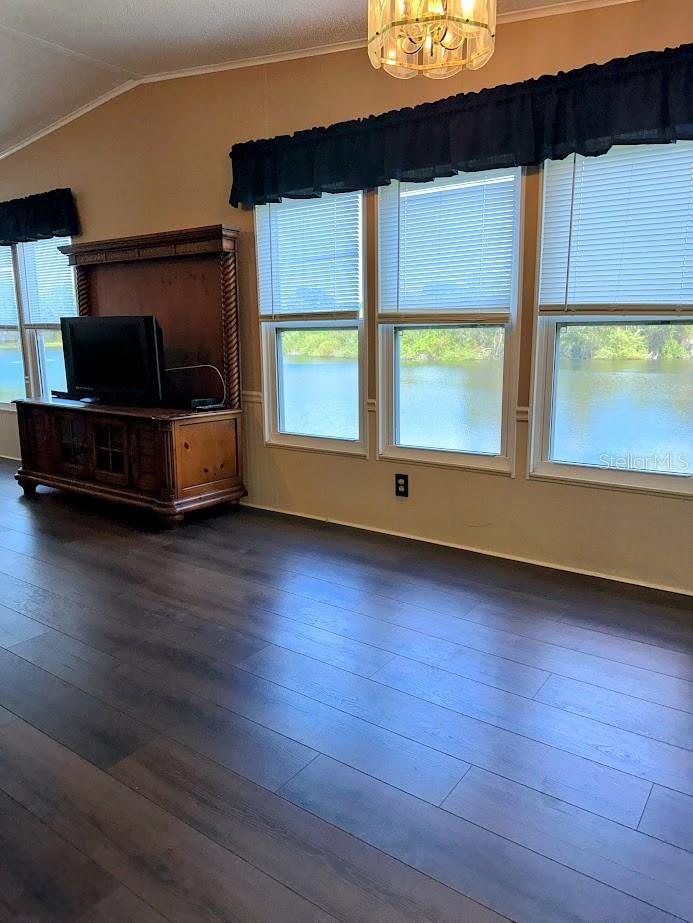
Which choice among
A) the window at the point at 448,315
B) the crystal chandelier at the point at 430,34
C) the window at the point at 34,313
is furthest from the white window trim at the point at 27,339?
the crystal chandelier at the point at 430,34

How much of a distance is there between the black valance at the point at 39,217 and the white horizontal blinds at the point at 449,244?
292cm

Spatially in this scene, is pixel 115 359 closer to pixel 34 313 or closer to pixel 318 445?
pixel 318 445

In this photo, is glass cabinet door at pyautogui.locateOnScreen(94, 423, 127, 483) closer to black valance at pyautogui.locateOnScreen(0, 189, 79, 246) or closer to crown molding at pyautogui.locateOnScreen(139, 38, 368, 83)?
black valance at pyautogui.locateOnScreen(0, 189, 79, 246)

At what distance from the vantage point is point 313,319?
397 centimetres

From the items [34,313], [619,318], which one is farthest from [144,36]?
[619,318]

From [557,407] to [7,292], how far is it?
5.30 m

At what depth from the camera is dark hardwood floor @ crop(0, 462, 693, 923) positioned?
143 centimetres

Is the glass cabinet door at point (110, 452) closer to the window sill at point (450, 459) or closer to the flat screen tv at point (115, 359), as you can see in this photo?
the flat screen tv at point (115, 359)

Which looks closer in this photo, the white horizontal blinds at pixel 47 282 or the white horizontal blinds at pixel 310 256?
the white horizontal blinds at pixel 310 256

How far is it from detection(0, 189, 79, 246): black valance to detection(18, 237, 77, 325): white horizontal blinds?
0.43 feet

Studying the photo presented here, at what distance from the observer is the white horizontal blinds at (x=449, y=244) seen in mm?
3217

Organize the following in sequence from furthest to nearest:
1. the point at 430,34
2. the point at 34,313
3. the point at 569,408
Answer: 1. the point at 34,313
2. the point at 569,408
3. the point at 430,34

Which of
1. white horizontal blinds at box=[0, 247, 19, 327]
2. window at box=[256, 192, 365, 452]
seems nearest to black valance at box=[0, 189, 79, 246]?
white horizontal blinds at box=[0, 247, 19, 327]

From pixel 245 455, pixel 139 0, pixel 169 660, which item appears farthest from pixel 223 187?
pixel 169 660
